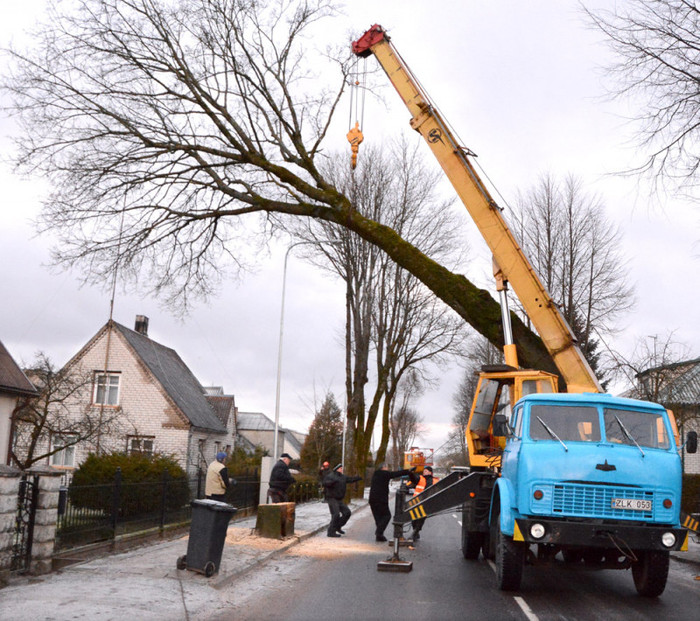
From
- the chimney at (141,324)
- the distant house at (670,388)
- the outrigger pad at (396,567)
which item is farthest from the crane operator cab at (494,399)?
the chimney at (141,324)

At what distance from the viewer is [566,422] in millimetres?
10227

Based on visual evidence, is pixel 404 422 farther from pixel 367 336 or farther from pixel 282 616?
pixel 282 616

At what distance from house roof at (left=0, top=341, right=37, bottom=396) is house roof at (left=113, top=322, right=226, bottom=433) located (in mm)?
13724

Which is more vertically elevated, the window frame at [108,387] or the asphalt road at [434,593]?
the window frame at [108,387]

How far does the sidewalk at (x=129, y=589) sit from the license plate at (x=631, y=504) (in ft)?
16.2

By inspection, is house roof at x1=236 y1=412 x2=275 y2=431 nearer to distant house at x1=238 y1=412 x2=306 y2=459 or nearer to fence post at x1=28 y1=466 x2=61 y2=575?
distant house at x1=238 y1=412 x2=306 y2=459

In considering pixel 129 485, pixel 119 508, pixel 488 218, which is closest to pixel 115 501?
pixel 119 508

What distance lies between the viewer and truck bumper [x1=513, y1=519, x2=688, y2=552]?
30.3ft

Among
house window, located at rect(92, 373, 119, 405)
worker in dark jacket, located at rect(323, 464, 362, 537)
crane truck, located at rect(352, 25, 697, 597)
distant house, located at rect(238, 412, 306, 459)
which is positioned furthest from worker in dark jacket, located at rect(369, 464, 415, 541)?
distant house, located at rect(238, 412, 306, 459)

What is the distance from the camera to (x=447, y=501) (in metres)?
12.0

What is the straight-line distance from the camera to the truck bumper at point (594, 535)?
9.23 meters

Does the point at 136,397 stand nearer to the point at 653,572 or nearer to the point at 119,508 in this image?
the point at 119,508

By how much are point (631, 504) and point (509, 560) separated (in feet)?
5.61

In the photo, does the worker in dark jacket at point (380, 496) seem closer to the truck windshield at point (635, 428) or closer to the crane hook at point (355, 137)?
the truck windshield at point (635, 428)
